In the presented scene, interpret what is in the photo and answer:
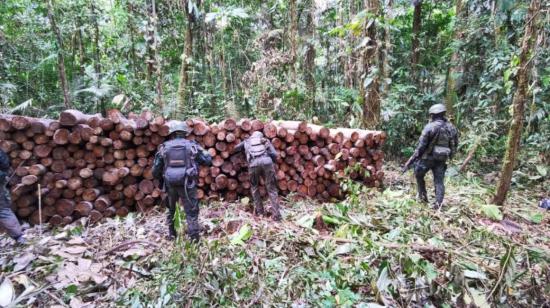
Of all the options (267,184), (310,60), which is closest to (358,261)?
(267,184)

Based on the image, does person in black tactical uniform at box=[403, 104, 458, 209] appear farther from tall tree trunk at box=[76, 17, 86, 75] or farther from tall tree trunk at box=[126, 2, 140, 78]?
tall tree trunk at box=[76, 17, 86, 75]

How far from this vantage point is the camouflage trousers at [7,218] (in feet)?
13.9

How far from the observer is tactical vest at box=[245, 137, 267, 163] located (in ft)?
18.1

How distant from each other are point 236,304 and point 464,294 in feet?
6.72

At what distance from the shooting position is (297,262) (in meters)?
3.99

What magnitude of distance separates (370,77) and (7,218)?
6.79m

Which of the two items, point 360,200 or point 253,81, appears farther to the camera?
point 253,81

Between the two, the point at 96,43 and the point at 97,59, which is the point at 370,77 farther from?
the point at 97,59

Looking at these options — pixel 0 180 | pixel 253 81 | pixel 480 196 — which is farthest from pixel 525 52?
pixel 0 180

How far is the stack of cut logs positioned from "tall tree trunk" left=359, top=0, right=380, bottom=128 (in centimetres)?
112

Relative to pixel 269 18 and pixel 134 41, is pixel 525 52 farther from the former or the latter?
pixel 134 41

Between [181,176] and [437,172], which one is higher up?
[181,176]

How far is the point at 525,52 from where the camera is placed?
5062 mm

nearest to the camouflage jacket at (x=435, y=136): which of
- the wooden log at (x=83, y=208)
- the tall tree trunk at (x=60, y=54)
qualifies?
the wooden log at (x=83, y=208)
